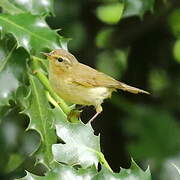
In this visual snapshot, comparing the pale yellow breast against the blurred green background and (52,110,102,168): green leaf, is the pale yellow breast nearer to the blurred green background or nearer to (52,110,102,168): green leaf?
(52,110,102,168): green leaf

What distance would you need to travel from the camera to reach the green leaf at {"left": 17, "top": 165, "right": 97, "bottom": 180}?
231 centimetres

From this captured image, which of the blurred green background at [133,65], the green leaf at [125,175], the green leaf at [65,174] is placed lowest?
the blurred green background at [133,65]

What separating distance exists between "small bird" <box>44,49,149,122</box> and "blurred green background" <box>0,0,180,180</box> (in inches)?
51.3

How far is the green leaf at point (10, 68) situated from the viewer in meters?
3.01

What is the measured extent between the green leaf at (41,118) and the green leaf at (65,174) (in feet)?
1.82

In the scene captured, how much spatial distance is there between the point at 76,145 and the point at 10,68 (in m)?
0.63

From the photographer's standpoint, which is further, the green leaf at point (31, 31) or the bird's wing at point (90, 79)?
the bird's wing at point (90, 79)

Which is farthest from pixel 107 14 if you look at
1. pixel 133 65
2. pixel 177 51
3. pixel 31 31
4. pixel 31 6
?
pixel 31 31

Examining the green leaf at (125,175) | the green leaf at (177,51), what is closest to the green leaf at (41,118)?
the green leaf at (125,175)

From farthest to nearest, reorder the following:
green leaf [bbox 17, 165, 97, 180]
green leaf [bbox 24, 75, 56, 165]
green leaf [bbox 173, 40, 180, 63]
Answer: green leaf [bbox 173, 40, 180, 63] < green leaf [bbox 24, 75, 56, 165] < green leaf [bbox 17, 165, 97, 180]

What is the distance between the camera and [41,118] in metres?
3.01

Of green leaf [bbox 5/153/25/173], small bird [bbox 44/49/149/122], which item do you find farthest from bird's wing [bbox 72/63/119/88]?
green leaf [bbox 5/153/25/173]

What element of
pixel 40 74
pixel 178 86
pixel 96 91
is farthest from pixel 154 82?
pixel 40 74

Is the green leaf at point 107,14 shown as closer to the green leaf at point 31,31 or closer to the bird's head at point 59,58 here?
the bird's head at point 59,58
